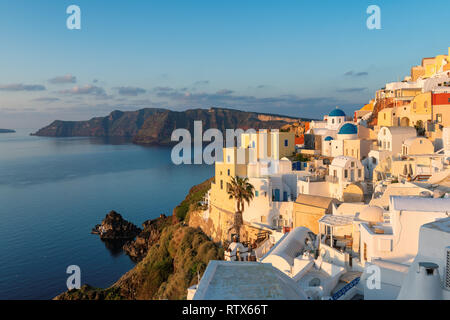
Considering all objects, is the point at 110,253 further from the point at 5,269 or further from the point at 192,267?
the point at 192,267

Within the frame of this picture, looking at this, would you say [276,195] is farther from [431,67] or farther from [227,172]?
[431,67]

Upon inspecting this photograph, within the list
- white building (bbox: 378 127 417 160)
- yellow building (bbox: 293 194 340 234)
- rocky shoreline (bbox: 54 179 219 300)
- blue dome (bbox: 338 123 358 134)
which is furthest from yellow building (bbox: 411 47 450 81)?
rocky shoreline (bbox: 54 179 219 300)

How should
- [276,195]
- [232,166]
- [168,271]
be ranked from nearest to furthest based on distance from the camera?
[276,195] < [232,166] < [168,271]

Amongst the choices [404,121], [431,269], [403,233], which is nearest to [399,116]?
[404,121]

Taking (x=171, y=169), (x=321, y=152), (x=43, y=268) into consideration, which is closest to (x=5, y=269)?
(x=43, y=268)

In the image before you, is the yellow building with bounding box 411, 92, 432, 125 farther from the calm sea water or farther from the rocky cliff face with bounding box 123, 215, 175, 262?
the calm sea water

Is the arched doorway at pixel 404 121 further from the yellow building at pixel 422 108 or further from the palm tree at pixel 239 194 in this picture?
the palm tree at pixel 239 194
